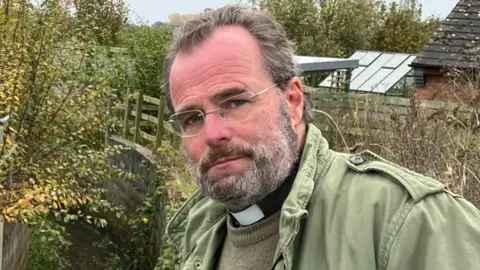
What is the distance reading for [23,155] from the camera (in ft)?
23.6

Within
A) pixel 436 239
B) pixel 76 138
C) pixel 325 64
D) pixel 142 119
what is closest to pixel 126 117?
pixel 142 119

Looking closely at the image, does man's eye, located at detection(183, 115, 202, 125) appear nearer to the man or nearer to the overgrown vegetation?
the man

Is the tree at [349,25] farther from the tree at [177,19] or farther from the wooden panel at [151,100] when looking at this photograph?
the tree at [177,19]

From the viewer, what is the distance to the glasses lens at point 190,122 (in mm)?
1981

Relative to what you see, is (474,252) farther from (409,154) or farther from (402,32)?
(402,32)

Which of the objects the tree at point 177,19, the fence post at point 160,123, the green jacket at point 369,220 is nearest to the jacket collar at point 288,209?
the green jacket at point 369,220

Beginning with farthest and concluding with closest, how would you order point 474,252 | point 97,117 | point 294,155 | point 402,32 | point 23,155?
point 402,32 < point 97,117 < point 23,155 < point 294,155 < point 474,252

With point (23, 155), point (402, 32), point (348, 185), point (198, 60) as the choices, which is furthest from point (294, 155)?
point (402, 32)

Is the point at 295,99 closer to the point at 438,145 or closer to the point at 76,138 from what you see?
the point at 438,145

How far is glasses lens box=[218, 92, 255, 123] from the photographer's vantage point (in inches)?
76.2

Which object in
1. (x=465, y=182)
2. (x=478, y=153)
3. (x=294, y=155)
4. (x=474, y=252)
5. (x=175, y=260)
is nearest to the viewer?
(x=474, y=252)

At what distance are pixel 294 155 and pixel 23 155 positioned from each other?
5792mm

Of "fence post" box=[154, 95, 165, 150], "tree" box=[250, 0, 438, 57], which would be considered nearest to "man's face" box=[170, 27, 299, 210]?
"fence post" box=[154, 95, 165, 150]

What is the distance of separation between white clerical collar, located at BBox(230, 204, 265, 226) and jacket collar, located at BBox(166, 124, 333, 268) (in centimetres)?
19
